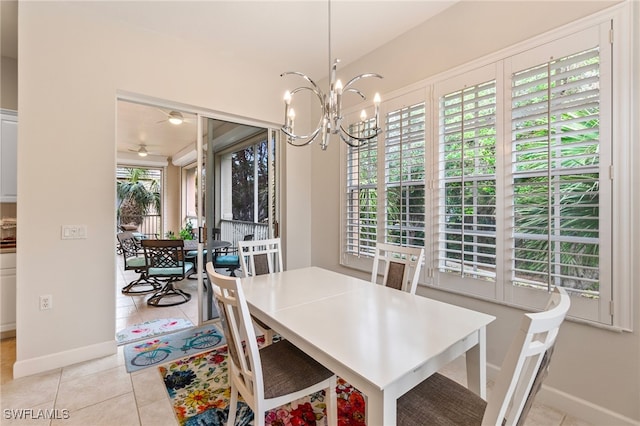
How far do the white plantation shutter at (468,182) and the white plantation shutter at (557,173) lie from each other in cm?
16

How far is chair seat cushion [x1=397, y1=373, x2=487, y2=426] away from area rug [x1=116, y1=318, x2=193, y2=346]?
2759 mm

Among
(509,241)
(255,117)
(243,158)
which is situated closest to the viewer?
(509,241)

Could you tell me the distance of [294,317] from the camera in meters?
1.49

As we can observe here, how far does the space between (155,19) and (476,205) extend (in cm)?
319

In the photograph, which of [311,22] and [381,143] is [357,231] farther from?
[311,22]

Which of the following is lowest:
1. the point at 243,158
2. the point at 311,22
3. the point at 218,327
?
the point at 218,327

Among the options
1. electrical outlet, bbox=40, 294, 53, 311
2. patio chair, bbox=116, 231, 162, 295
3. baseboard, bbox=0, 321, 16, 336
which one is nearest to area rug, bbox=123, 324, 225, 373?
electrical outlet, bbox=40, 294, 53, 311

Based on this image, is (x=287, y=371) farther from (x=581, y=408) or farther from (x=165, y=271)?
(x=165, y=271)

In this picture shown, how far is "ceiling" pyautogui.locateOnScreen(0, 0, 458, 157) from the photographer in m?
2.40

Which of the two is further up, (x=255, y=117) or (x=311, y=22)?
(x=311, y=22)

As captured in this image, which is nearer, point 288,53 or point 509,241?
point 509,241

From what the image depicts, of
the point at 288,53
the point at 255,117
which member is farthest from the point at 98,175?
the point at 288,53

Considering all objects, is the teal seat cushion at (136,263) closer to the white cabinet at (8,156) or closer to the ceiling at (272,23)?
the white cabinet at (8,156)

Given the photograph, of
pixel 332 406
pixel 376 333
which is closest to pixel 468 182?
pixel 376 333
